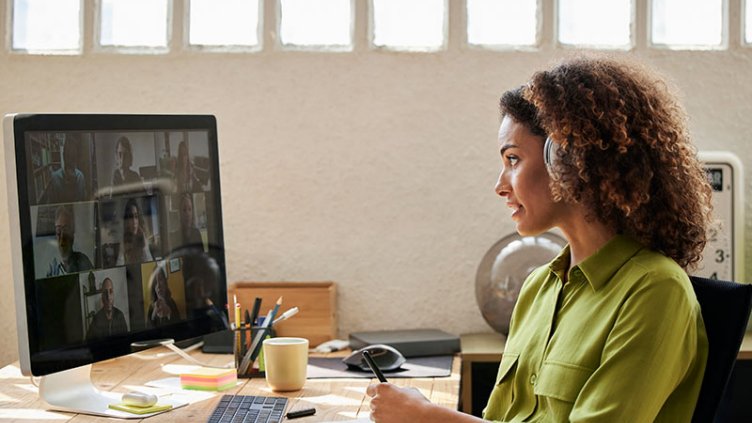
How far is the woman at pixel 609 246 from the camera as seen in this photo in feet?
5.08

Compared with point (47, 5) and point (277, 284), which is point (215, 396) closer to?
point (277, 284)

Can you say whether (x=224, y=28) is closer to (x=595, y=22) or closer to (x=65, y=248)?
(x=595, y=22)

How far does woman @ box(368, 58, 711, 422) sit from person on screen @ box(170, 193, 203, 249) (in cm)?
76

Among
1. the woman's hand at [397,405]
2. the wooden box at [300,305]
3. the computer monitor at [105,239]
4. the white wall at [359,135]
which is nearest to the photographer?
the woman's hand at [397,405]

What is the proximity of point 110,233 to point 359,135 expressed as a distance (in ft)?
4.30

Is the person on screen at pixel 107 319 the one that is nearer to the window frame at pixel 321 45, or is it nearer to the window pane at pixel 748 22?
the window frame at pixel 321 45

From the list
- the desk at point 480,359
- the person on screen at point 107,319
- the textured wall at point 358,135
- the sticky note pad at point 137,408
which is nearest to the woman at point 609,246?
the sticky note pad at point 137,408

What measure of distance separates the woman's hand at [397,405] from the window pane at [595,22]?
6.23 feet

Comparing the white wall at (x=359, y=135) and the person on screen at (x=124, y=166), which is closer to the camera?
the person on screen at (x=124, y=166)

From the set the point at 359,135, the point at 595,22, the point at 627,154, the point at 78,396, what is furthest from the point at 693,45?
the point at 78,396

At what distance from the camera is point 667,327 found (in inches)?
60.4

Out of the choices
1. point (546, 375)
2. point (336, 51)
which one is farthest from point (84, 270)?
point (336, 51)

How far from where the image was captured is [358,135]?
334cm

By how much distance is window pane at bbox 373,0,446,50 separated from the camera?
337 centimetres
